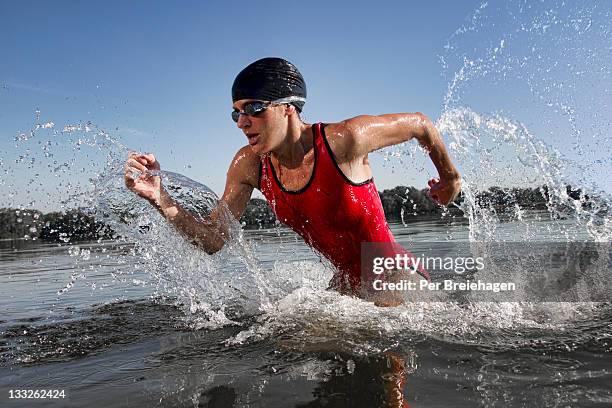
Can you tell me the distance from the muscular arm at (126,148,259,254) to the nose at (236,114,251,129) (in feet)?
1.84

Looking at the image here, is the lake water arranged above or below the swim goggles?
below

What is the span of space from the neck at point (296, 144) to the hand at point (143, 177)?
1.01 m

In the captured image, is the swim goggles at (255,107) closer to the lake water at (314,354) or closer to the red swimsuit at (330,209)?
the red swimsuit at (330,209)

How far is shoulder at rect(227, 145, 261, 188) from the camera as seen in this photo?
170 inches

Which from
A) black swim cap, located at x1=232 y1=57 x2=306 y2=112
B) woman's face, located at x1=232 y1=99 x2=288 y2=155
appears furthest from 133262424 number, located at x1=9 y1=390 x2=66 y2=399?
black swim cap, located at x1=232 y1=57 x2=306 y2=112

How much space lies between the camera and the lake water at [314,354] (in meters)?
2.29

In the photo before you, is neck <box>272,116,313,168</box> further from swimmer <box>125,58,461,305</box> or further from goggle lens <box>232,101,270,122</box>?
goggle lens <box>232,101,270,122</box>

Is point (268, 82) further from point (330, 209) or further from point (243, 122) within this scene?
point (330, 209)

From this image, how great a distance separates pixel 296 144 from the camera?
3928 millimetres

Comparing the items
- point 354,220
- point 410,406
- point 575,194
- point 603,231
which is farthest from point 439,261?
point 410,406

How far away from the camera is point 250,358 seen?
117 inches

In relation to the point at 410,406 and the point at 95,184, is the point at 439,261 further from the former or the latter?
the point at 410,406

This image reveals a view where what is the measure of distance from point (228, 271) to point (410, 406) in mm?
→ 7040

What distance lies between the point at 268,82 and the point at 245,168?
0.88m
